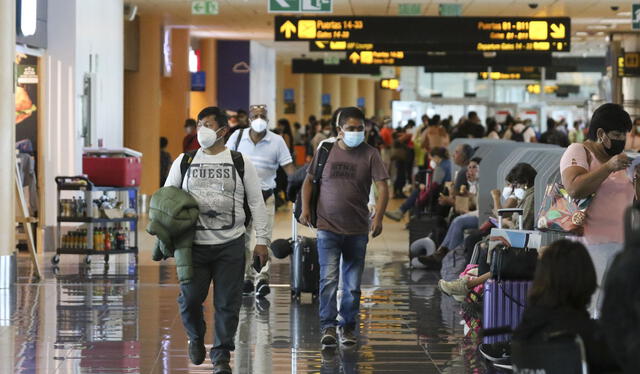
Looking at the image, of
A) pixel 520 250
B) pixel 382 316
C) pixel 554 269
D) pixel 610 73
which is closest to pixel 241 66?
pixel 610 73

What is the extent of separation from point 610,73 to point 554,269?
25205mm

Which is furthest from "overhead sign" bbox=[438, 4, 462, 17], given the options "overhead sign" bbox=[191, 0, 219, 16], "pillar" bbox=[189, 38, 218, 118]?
"pillar" bbox=[189, 38, 218, 118]

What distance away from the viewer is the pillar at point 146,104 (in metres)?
22.7

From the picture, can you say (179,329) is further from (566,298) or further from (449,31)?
(449,31)

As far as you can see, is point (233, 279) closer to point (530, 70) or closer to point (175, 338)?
point (175, 338)

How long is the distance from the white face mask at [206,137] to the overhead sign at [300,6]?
10804 mm

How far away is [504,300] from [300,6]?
11.0 meters

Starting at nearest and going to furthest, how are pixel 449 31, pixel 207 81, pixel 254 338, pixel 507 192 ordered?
pixel 254 338 < pixel 507 192 < pixel 449 31 < pixel 207 81

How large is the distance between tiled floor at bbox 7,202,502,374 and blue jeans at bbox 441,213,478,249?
1.39 ft

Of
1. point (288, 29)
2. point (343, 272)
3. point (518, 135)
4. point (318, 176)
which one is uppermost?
point (288, 29)

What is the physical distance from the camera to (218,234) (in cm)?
686

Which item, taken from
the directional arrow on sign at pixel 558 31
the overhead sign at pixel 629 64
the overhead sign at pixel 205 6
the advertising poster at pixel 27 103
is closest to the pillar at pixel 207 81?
the overhead sign at pixel 205 6

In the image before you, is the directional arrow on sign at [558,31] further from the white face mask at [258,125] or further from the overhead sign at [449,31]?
the white face mask at [258,125]

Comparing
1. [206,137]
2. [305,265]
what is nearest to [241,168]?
[206,137]
